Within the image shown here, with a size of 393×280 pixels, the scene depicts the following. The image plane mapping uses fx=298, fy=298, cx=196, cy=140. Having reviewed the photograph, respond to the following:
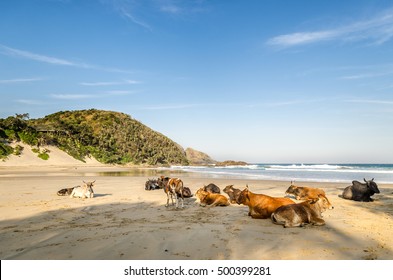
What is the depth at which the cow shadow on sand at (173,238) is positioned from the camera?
638cm

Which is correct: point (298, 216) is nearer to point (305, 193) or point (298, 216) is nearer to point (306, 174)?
point (305, 193)

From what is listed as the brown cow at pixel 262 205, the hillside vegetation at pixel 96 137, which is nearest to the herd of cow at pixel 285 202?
the brown cow at pixel 262 205

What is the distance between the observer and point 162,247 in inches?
268

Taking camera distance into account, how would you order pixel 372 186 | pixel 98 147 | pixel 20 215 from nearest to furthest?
pixel 20 215, pixel 372 186, pixel 98 147

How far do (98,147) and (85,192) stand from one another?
67.2 metres

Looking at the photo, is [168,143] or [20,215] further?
[168,143]

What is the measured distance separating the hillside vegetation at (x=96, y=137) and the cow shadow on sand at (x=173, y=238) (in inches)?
1983

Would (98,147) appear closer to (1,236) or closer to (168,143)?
(168,143)

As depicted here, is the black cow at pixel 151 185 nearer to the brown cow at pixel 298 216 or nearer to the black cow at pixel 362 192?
the brown cow at pixel 298 216

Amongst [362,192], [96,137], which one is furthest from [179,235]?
[96,137]

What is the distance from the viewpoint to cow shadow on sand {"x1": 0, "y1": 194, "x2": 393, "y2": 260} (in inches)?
251

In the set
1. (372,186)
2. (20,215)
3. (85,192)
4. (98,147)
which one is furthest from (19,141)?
(372,186)

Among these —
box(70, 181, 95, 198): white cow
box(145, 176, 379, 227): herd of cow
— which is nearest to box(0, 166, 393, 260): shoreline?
box(145, 176, 379, 227): herd of cow

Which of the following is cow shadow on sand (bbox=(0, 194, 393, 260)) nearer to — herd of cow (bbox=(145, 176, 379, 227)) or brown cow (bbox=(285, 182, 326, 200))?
herd of cow (bbox=(145, 176, 379, 227))
